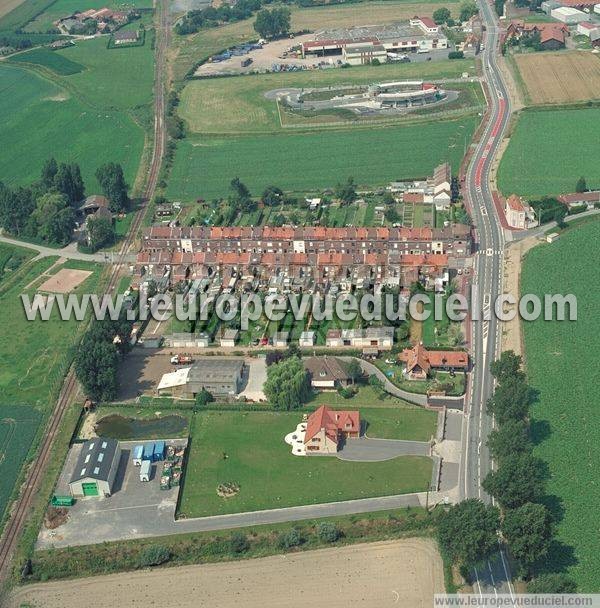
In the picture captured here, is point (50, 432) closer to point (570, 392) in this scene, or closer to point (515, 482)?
point (515, 482)

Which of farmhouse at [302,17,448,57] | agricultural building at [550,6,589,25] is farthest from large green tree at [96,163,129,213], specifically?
agricultural building at [550,6,589,25]

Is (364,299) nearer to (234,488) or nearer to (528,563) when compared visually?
(234,488)

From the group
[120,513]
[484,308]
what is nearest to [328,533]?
[120,513]

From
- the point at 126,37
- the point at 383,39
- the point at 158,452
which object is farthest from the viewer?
the point at 126,37

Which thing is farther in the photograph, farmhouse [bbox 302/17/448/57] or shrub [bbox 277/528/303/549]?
farmhouse [bbox 302/17/448/57]

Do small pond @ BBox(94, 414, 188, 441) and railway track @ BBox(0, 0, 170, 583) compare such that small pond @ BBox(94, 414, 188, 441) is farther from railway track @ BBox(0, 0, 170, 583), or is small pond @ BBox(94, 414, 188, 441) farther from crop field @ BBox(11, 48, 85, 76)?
crop field @ BBox(11, 48, 85, 76)
